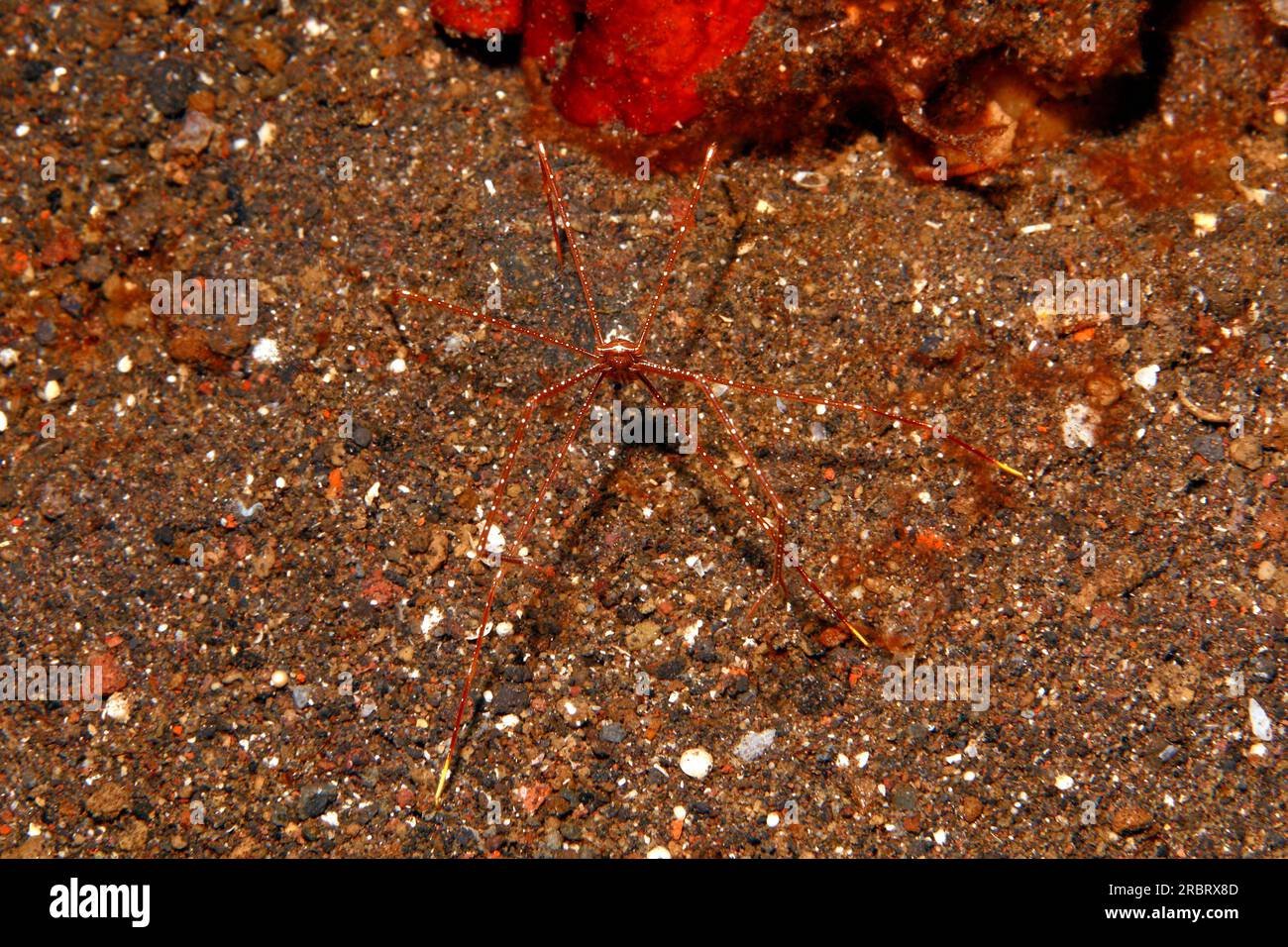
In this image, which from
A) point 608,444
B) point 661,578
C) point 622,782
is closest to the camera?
point 622,782

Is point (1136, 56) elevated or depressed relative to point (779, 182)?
elevated

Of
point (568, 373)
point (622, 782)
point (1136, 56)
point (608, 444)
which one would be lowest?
point (622, 782)

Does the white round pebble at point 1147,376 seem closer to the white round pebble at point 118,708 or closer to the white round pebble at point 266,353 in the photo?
the white round pebble at point 266,353

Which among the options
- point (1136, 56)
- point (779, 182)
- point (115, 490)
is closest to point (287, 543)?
point (115, 490)

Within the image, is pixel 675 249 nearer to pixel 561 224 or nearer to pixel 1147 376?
pixel 561 224

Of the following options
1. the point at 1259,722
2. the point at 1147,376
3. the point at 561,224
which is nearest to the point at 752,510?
the point at 561,224
